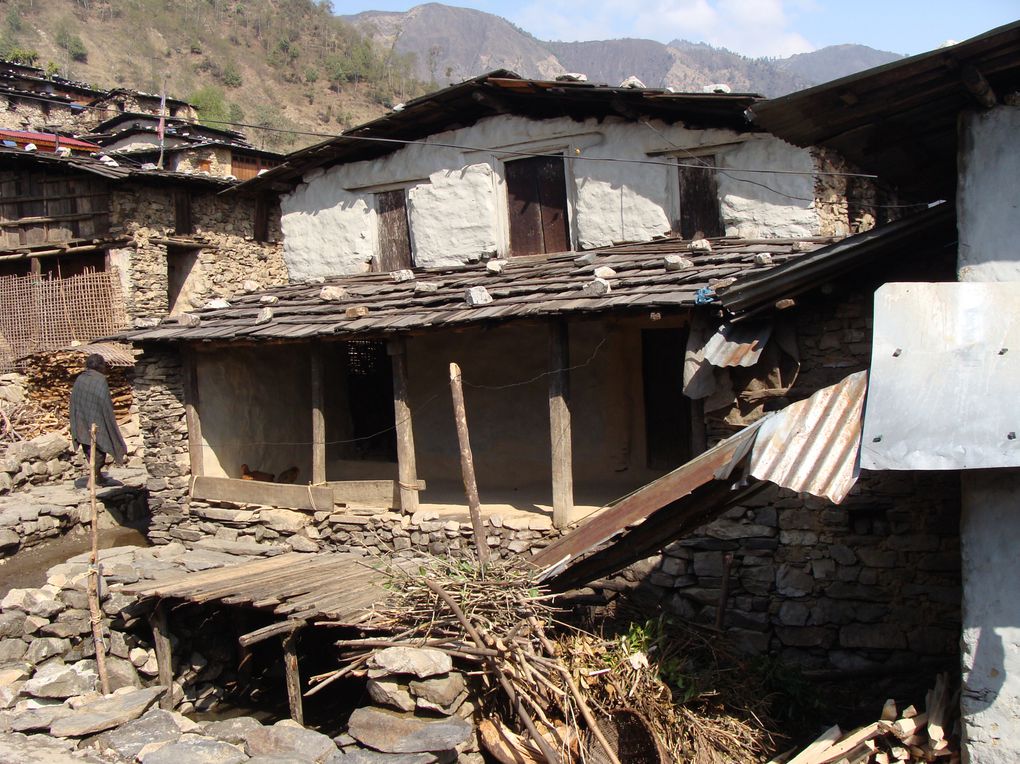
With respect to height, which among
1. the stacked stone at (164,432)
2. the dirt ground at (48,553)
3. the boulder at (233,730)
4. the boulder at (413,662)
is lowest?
the boulder at (233,730)

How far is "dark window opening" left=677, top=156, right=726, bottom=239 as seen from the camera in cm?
979

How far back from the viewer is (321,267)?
41.0 ft

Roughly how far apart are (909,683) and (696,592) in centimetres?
184

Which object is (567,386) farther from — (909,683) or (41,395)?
(41,395)

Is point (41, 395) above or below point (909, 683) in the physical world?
above

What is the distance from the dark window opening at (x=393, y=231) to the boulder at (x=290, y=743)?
6758 mm

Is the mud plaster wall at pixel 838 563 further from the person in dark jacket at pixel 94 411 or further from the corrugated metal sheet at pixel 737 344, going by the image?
the person in dark jacket at pixel 94 411

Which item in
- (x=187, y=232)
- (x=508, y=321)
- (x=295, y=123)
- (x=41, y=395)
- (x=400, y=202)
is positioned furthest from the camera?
(x=295, y=123)

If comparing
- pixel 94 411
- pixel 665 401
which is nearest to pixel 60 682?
pixel 94 411

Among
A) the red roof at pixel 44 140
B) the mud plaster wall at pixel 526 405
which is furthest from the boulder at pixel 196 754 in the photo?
the red roof at pixel 44 140

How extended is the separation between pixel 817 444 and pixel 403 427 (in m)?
5.66

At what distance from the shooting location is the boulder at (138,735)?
21.5ft

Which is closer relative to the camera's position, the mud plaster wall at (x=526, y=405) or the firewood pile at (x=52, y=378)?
the mud plaster wall at (x=526, y=405)

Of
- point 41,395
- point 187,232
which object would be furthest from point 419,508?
point 187,232
